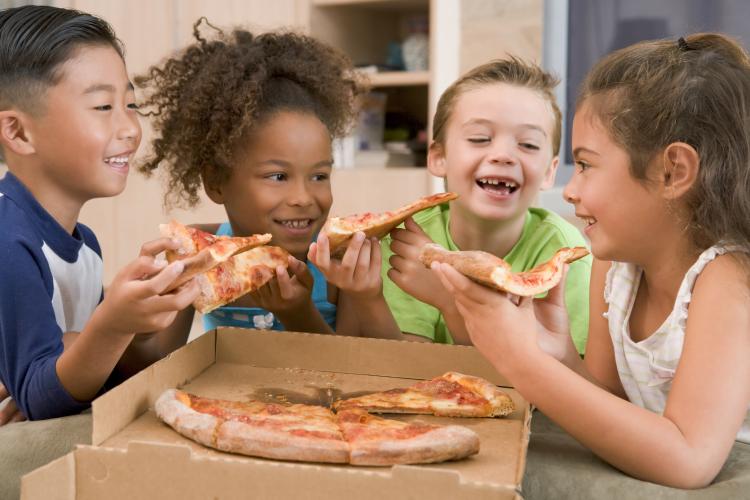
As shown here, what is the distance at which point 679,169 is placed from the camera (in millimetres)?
1132

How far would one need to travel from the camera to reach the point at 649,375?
124cm

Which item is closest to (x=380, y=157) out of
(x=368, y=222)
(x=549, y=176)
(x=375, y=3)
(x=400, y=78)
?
(x=400, y=78)

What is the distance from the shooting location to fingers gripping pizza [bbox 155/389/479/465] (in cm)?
88

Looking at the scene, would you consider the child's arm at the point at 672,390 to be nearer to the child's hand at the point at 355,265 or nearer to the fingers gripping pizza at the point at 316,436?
the fingers gripping pizza at the point at 316,436

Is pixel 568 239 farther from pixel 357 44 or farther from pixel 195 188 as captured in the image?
pixel 357 44

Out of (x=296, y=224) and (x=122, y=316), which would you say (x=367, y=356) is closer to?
(x=122, y=316)

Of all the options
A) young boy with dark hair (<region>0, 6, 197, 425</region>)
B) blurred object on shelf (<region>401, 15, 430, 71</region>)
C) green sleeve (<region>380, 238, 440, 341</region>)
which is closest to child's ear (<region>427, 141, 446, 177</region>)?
green sleeve (<region>380, 238, 440, 341</region>)

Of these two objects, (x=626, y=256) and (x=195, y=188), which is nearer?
(x=626, y=256)

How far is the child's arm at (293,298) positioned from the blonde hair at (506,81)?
531mm

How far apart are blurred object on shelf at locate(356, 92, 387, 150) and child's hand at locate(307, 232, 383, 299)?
2198 mm

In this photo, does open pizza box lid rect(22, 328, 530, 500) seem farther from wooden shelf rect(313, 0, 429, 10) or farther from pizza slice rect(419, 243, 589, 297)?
wooden shelf rect(313, 0, 429, 10)

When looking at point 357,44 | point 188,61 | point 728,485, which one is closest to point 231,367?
point 728,485

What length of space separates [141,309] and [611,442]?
1.95ft

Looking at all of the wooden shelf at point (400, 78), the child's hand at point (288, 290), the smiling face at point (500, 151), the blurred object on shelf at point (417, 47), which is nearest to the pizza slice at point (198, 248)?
the child's hand at point (288, 290)
